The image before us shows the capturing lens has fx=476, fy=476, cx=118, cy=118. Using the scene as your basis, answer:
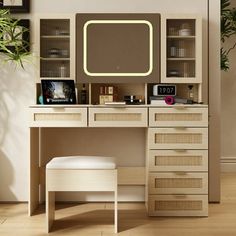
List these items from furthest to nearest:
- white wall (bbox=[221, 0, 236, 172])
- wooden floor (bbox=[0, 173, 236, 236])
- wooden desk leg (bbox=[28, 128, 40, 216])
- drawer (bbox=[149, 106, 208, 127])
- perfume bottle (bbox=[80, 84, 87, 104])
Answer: white wall (bbox=[221, 0, 236, 172]) → perfume bottle (bbox=[80, 84, 87, 104]) → wooden desk leg (bbox=[28, 128, 40, 216]) → drawer (bbox=[149, 106, 208, 127]) → wooden floor (bbox=[0, 173, 236, 236])

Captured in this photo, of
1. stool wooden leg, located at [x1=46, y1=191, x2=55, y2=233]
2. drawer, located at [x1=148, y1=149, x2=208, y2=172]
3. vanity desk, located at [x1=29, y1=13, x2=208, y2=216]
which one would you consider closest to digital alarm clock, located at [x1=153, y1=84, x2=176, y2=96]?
vanity desk, located at [x1=29, y1=13, x2=208, y2=216]

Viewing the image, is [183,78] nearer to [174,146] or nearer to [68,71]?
[174,146]

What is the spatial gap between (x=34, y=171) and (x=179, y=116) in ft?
4.11

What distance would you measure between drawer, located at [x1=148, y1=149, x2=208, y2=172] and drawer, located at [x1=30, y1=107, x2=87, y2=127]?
598mm

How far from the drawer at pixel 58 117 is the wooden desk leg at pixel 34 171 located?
13 centimetres

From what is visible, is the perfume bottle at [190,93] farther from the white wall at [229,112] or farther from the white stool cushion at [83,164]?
the white wall at [229,112]

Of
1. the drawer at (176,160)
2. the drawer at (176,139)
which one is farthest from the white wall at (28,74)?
the drawer at (176,160)

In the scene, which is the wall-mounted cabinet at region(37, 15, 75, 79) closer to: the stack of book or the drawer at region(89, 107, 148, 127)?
the stack of book

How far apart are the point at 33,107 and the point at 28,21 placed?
0.83 metres

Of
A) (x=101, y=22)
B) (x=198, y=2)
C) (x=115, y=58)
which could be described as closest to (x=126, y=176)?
(x=115, y=58)

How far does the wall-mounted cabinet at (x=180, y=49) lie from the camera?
3.94m

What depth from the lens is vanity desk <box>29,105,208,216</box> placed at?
3.63m

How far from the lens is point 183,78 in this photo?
156 inches

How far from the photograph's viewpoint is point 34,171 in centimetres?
387
